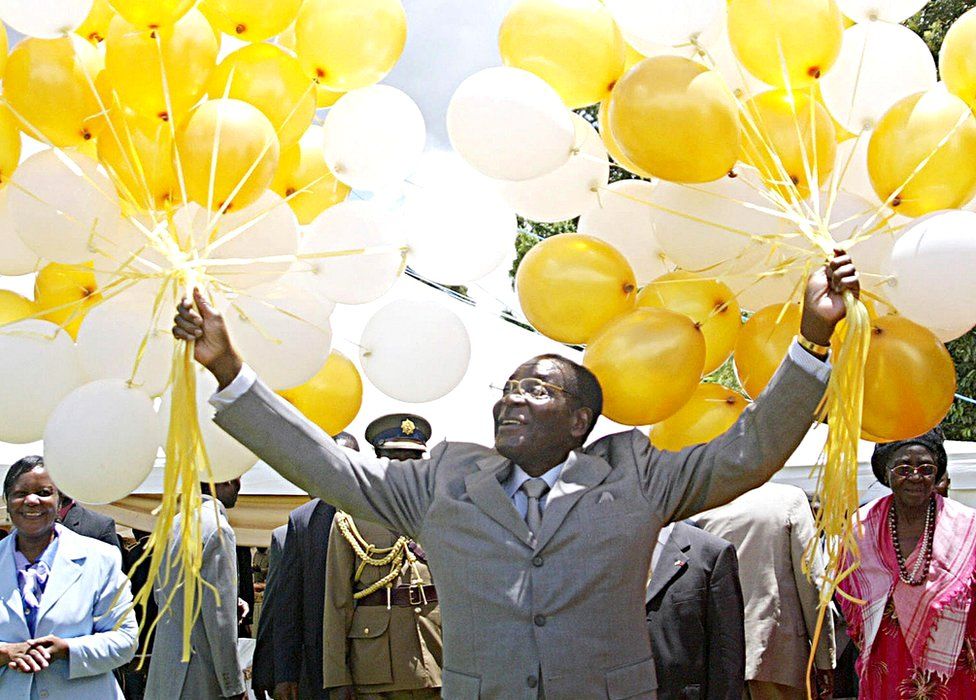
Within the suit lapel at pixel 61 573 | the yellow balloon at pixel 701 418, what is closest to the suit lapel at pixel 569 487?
the yellow balloon at pixel 701 418

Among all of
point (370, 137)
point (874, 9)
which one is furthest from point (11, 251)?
point (874, 9)

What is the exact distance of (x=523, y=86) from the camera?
308 cm

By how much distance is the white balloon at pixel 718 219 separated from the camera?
10.3 feet

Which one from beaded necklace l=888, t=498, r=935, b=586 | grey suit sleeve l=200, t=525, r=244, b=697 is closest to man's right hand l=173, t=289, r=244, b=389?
grey suit sleeve l=200, t=525, r=244, b=697

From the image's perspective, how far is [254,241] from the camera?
309 cm

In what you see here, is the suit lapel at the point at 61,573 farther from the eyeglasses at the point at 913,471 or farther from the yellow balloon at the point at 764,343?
the eyeglasses at the point at 913,471

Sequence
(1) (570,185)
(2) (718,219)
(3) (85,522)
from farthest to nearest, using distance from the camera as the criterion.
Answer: (3) (85,522) → (1) (570,185) → (2) (718,219)

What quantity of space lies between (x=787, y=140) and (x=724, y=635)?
2090 mm

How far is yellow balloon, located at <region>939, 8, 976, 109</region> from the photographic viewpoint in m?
3.07

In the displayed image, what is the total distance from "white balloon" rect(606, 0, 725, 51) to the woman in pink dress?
1.86 meters

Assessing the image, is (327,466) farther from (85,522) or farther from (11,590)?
(85,522)

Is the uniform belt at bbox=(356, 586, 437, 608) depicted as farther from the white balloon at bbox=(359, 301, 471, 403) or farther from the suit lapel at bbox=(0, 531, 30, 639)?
the white balloon at bbox=(359, 301, 471, 403)

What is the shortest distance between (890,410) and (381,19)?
1611 mm

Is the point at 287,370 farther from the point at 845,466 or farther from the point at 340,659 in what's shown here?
the point at 340,659
